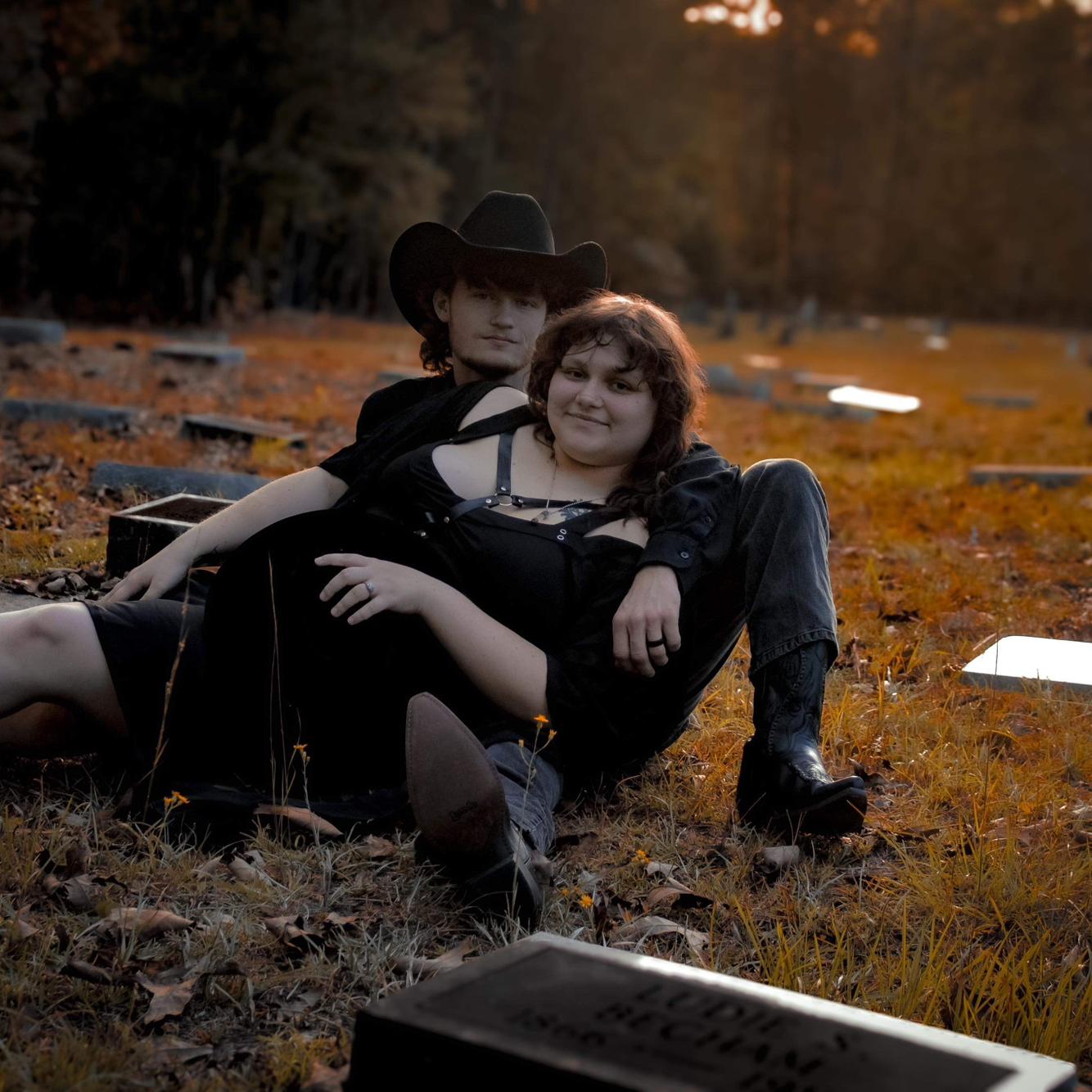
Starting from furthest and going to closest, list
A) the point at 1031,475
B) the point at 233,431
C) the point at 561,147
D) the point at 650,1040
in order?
the point at 561,147 → the point at 1031,475 → the point at 233,431 → the point at 650,1040

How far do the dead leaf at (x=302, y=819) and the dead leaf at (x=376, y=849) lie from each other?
0.08 meters

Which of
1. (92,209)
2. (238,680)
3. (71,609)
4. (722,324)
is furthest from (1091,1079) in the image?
(722,324)

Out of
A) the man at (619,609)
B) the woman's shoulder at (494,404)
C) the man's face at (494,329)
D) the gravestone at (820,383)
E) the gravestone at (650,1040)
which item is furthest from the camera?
the gravestone at (820,383)

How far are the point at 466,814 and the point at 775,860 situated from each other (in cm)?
90

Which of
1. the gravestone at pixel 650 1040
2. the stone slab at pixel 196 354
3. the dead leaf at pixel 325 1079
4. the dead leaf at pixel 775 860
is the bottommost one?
the dead leaf at pixel 325 1079

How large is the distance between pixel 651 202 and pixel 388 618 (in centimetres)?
4231

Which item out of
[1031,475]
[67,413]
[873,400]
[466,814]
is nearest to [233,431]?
[67,413]

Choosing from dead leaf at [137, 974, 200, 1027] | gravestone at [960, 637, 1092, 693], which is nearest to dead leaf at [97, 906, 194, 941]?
dead leaf at [137, 974, 200, 1027]

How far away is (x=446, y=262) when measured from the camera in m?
4.09

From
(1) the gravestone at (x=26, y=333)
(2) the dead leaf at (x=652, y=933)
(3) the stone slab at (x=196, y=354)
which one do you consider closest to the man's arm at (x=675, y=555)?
(2) the dead leaf at (x=652, y=933)

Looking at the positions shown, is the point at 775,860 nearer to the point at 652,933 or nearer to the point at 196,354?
the point at 652,933

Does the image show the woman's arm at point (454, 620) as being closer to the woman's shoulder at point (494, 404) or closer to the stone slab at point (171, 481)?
the woman's shoulder at point (494, 404)

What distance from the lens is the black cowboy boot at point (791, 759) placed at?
10.2ft

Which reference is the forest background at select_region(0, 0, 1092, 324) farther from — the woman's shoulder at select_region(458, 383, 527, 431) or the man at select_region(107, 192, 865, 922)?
the woman's shoulder at select_region(458, 383, 527, 431)
